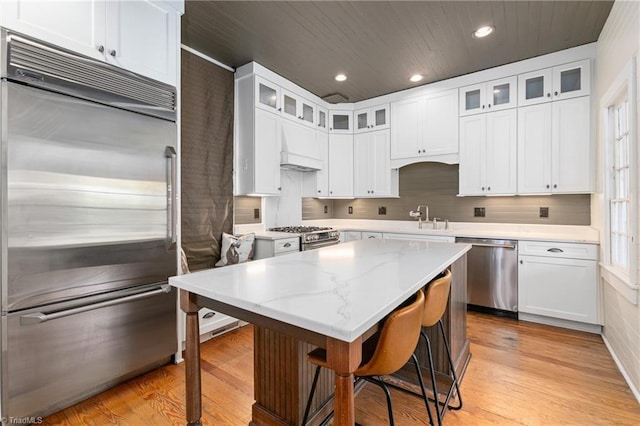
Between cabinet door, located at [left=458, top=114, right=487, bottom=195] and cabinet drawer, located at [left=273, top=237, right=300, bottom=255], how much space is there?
6.87 feet

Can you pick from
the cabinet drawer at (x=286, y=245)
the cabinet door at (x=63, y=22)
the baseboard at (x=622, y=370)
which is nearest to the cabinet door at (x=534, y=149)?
Answer: the baseboard at (x=622, y=370)

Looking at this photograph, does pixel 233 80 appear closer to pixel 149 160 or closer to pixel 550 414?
pixel 149 160

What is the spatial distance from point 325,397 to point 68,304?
60.5 inches

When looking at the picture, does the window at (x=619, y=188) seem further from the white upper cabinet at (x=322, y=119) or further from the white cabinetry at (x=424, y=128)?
the white upper cabinet at (x=322, y=119)

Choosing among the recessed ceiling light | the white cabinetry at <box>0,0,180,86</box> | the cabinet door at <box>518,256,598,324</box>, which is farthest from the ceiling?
the cabinet door at <box>518,256,598,324</box>

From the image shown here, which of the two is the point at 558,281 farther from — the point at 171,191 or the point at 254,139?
the point at 171,191

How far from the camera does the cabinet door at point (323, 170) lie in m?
4.43

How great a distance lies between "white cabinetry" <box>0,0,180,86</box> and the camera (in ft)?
5.33

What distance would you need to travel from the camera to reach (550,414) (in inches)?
70.3

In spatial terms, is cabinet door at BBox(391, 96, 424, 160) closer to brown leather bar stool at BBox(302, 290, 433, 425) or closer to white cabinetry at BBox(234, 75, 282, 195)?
white cabinetry at BBox(234, 75, 282, 195)

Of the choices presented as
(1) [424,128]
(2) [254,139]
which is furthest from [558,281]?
(2) [254,139]

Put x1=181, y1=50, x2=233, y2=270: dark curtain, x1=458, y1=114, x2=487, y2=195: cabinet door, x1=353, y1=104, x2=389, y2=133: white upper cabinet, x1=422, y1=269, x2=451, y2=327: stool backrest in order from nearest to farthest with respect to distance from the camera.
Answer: x1=422, y1=269, x2=451, y2=327: stool backrest → x1=181, y1=50, x2=233, y2=270: dark curtain → x1=458, y1=114, x2=487, y2=195: cabinet door → x1=353, y1=104, x2=389, y2=133: white upper cabinet

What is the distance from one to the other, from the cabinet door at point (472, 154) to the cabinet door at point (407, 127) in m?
0.51

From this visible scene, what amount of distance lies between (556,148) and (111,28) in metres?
3.98
